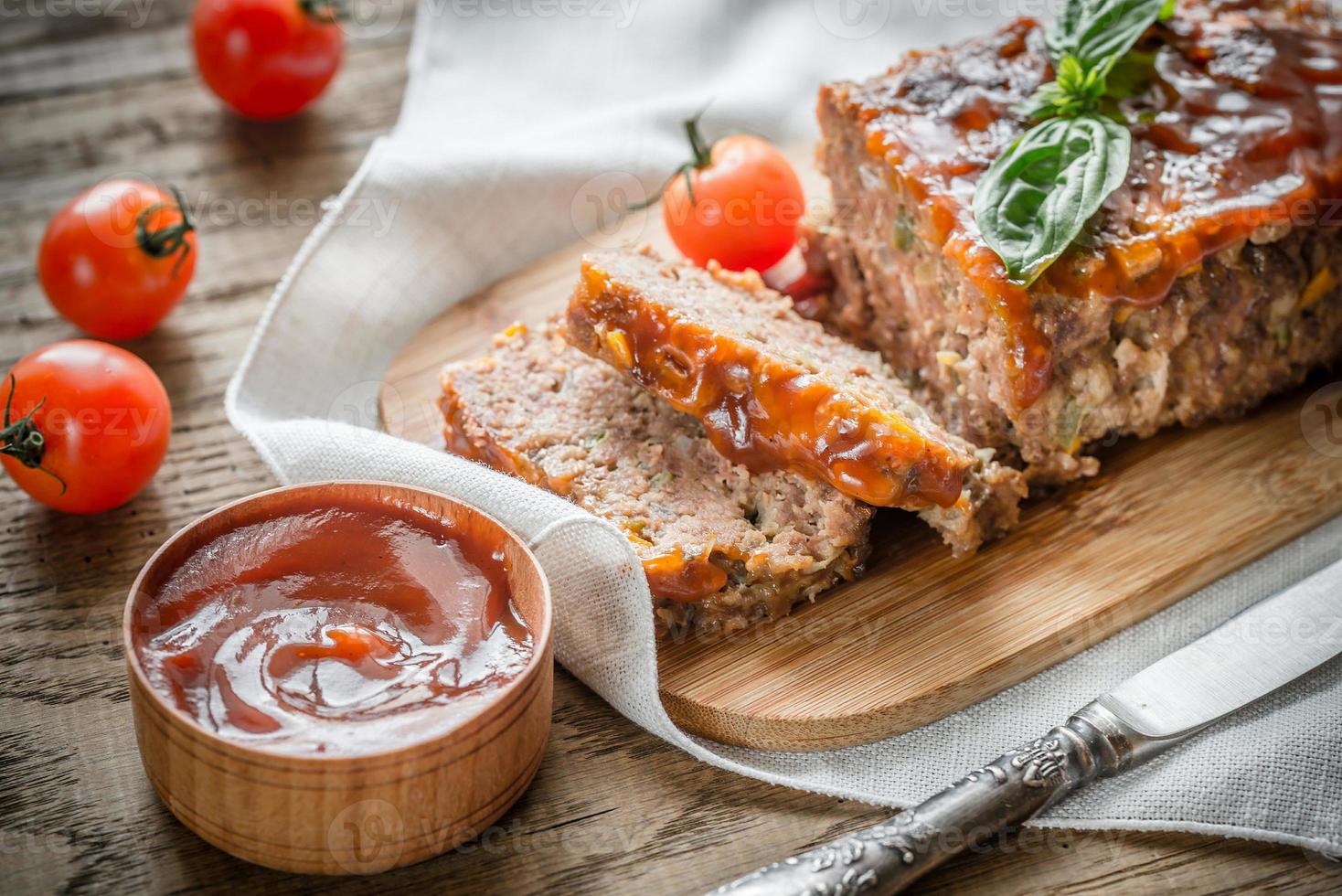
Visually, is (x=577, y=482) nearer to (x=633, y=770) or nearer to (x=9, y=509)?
(x=633, y=770)

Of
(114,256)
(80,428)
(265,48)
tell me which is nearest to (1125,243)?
(80,428)

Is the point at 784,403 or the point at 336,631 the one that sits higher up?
the point at 784,403

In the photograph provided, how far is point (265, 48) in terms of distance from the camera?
608cm

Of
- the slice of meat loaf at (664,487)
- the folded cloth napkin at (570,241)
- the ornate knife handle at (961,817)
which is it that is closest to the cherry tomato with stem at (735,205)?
the folded cloth napkin at (570,241)

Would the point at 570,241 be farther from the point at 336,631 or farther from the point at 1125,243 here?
the point at 336,631

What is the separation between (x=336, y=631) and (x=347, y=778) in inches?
14.9

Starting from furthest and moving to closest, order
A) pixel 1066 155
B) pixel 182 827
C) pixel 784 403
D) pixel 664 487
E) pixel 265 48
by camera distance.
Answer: pixel 265 48 < pixel 1066 155 < pixel 664 487 < pixel 784 403 < pixel 182 827

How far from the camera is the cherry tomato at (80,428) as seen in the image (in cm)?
411

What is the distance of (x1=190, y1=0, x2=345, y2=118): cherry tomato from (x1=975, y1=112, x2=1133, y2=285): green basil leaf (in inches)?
134

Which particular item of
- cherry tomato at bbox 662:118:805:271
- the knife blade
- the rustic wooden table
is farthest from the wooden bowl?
cherry tomato at bbox 662:118:805:271

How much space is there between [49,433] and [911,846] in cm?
287

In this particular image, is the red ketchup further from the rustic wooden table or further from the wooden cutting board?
the wooden cutting board

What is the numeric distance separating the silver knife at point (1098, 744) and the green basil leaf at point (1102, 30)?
186 centimetres

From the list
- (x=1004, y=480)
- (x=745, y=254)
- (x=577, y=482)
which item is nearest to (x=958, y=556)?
(x=1004, y=480)
